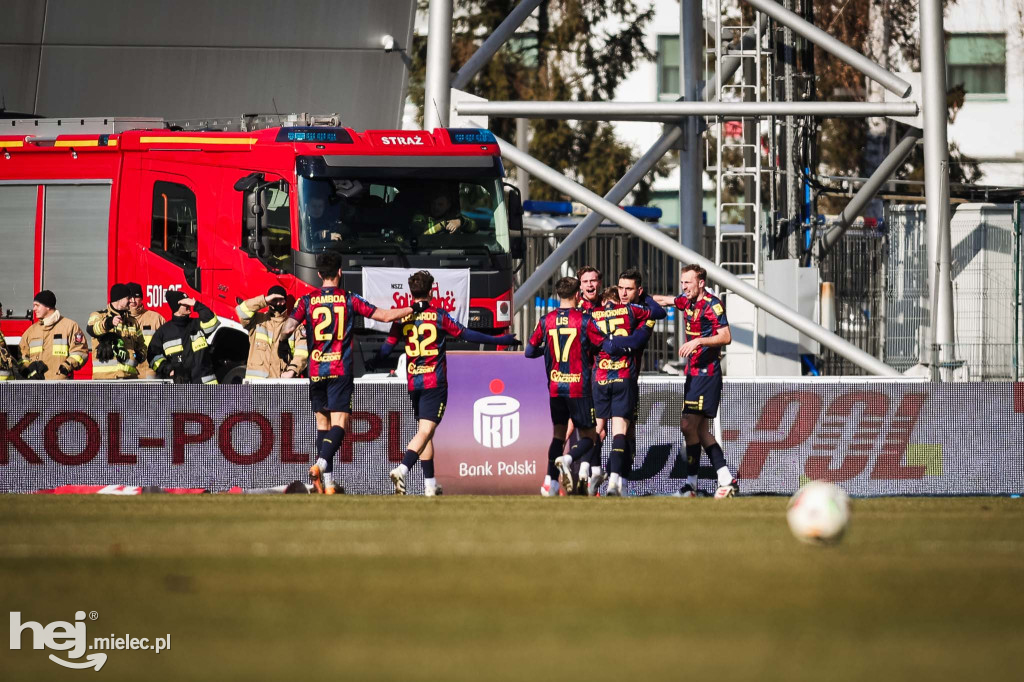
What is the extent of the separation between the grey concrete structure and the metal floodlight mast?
406cm

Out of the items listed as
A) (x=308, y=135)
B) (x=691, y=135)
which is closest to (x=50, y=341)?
(x=308, y=135)

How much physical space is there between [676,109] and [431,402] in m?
6.29

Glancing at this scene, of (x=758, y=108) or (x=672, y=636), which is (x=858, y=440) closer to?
(x=758, y=108)

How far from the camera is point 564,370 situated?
41.9 feet

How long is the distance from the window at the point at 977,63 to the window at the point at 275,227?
28.2 metres

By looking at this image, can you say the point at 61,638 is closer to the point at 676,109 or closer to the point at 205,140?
the point at 205,140

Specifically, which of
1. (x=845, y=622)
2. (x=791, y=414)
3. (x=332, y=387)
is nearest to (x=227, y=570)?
(x=845, y=622)

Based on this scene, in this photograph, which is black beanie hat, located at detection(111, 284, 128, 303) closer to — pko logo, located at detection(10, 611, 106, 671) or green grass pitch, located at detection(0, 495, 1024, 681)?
green grass pitch, located at detection(0, 495, 1024, 681)

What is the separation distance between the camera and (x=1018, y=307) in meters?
19.0

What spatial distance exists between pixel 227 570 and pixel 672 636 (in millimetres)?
2646

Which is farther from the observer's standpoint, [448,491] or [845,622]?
[448,491]

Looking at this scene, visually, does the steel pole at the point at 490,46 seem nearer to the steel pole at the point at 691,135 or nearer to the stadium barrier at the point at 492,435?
the steel pole at the point at 691,135

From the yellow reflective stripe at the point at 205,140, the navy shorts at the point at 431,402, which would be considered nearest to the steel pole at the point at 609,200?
the yellow reflective stripe at the point at 205,140

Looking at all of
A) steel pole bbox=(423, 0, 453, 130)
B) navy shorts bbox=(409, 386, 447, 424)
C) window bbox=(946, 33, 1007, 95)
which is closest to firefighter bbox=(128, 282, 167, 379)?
navy shorts bbox=(409, 386, 447, 424)
